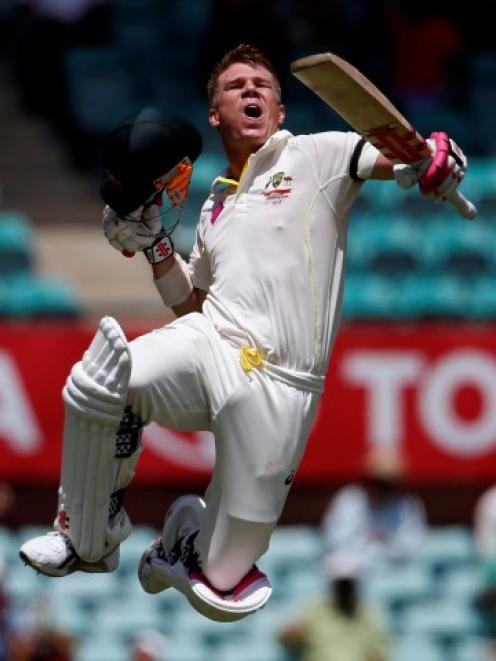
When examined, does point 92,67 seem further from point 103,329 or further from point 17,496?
point 103,329

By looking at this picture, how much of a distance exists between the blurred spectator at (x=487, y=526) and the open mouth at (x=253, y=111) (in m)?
3.99

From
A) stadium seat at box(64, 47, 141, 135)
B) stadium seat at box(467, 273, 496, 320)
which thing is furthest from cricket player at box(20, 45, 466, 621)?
stadium seat at box(64, 47, 141, 135)

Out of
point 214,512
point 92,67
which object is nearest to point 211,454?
point 92,67

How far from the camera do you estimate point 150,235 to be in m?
5.70

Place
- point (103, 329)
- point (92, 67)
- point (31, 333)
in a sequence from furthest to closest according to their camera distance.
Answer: point (92, 67)
point (31, 333)
point (103, 329)

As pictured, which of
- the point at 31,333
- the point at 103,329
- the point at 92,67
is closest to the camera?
the point at 103,329

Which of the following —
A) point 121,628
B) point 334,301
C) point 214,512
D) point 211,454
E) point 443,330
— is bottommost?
point 121,628

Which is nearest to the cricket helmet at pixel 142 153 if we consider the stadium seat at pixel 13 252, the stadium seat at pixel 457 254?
the stadium seat at pixel 13 252

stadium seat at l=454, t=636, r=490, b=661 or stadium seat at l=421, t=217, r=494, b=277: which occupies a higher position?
stadium seat at l=421, t=217, r=494, b=277

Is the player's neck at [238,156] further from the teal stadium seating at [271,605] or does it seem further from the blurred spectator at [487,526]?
the teal stadium seating at [271,605]

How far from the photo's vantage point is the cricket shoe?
5.75 meters

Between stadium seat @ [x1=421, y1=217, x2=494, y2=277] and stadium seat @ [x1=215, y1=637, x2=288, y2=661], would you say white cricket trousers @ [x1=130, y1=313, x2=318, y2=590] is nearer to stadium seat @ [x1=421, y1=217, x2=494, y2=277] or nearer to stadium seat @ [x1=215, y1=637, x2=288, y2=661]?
stadium seat @ [x1=215, y1=637, x2=288, y2=661]

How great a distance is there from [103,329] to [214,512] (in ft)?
2.23

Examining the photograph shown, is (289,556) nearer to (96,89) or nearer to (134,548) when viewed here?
(134,548)
